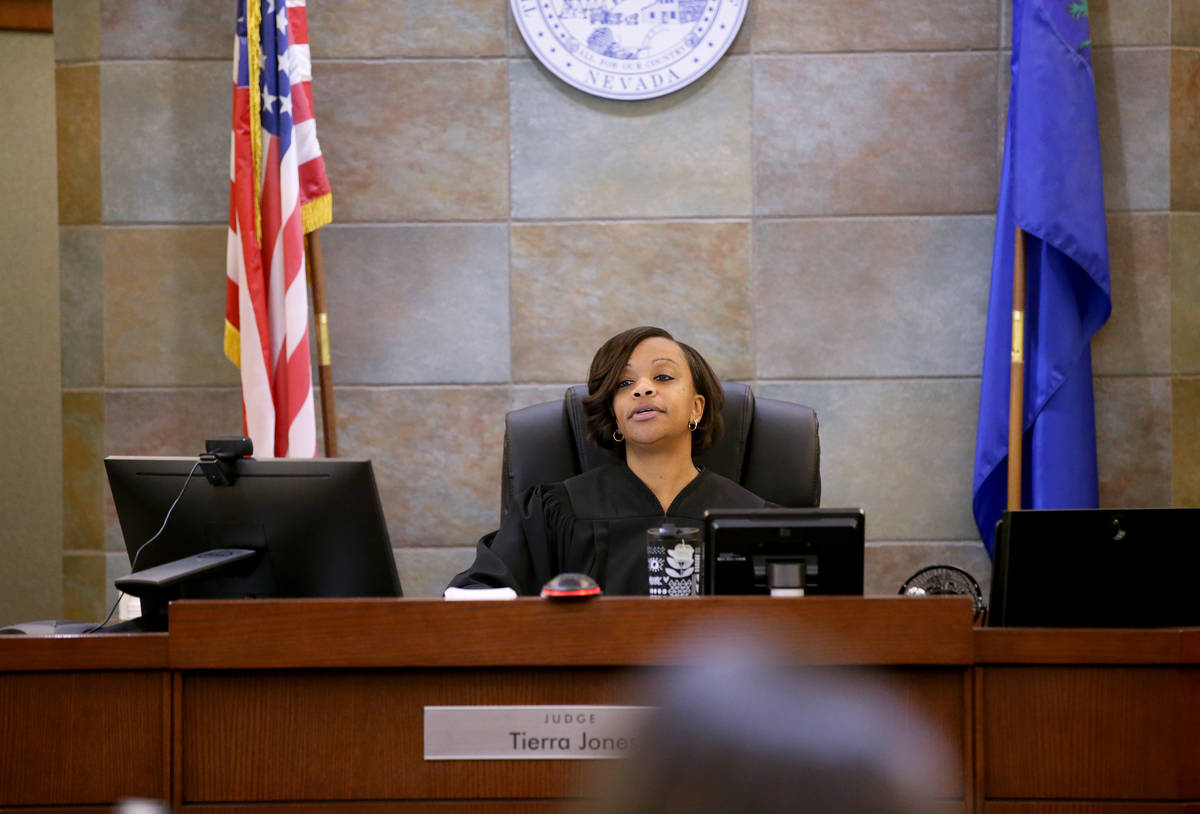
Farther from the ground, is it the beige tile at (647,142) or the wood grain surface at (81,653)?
the beige tile at (647,142)

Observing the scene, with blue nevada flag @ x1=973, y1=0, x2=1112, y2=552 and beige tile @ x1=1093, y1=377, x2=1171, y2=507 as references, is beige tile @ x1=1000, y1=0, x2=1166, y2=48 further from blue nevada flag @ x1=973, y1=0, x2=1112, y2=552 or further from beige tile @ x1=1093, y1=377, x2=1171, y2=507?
beige tile @ x1=1093, y1=377, x2=1171, y2=507

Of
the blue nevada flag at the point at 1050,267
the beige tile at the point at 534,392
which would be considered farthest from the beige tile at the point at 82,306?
the blue nevada flag at the point at 1050,267

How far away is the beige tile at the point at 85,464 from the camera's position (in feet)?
11.0

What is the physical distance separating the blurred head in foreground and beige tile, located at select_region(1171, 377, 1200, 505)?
317 cm

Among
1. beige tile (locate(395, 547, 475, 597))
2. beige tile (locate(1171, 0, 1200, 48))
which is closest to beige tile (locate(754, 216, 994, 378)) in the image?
beige tile (locate(1171, 0, 1200, 48))

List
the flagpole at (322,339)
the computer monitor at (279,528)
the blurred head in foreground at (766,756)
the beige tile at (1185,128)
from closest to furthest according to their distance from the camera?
the blurred head in foreground at (766,756)
the computer monitor at (279,528)
the flagpole at (322,339)
the beige tile at (1185,128)

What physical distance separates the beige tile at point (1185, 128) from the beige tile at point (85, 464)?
3.15m

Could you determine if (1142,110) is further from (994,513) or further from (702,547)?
(702,547)

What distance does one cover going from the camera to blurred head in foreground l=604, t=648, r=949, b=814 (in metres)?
0.45

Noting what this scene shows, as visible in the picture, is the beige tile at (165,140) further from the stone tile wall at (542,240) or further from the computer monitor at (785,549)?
the computer monitor at (785,549)

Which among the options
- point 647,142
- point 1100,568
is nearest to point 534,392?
point 647,142

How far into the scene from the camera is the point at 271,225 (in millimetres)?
3035

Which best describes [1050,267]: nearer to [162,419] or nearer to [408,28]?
[408,28]

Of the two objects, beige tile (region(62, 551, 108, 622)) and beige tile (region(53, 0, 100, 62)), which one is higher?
beige tile (region(53, 0, 100, 62))
